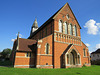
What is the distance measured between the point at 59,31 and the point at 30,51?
360 inches

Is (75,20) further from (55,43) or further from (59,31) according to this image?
(55,43)

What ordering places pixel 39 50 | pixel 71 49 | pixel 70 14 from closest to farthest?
pixel 39 50 → pixel 71 49 → pixel 70 14

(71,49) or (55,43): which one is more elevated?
(55,43)

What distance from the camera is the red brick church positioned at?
56.3 ft

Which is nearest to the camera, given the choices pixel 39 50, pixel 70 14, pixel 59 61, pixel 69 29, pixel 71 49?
pixel 39 50

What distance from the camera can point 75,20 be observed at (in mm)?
26031

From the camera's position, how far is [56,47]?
19.1 metres

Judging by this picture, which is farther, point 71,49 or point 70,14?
point 70,14

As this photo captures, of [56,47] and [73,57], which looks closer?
[56,47]

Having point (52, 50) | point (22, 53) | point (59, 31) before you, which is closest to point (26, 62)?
point (22, 53)

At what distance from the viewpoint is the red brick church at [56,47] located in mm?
17156

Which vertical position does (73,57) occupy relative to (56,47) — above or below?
below

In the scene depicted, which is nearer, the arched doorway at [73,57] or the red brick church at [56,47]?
the red brick church at [56,47]

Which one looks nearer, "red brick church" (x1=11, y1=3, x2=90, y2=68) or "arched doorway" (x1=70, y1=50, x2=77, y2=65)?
"red brick church" (x1=11, y1=3, x2=90, y2=68)
